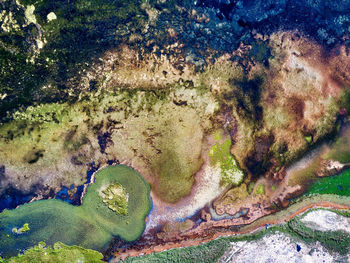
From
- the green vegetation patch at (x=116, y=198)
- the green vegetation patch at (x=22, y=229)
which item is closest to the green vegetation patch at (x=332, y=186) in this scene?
the green vegetation patch at (x=116, y=198)

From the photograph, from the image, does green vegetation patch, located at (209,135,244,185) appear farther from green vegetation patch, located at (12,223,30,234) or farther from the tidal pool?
green vegetation patch, located at (12,223,30,234)

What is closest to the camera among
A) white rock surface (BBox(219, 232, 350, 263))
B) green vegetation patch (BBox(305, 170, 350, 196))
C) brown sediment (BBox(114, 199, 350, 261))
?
white rock surface (BBox(219, 232, 350, 263))

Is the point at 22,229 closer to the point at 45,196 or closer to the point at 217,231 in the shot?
the point at 45,196

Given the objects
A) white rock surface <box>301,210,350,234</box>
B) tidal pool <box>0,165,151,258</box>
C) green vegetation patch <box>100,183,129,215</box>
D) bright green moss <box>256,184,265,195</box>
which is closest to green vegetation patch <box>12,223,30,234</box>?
tidal pool <box>0,165,151,258</box>

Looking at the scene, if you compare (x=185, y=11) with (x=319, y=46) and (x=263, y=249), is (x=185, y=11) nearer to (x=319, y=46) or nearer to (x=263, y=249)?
(x=319, y=46)

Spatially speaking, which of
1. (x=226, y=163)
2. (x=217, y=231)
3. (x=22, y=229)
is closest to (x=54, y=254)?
(x=22, y=229)

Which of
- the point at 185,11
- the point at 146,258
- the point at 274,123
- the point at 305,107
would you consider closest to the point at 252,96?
the point at 274,123

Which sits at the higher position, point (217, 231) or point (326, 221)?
point (326, 221)
